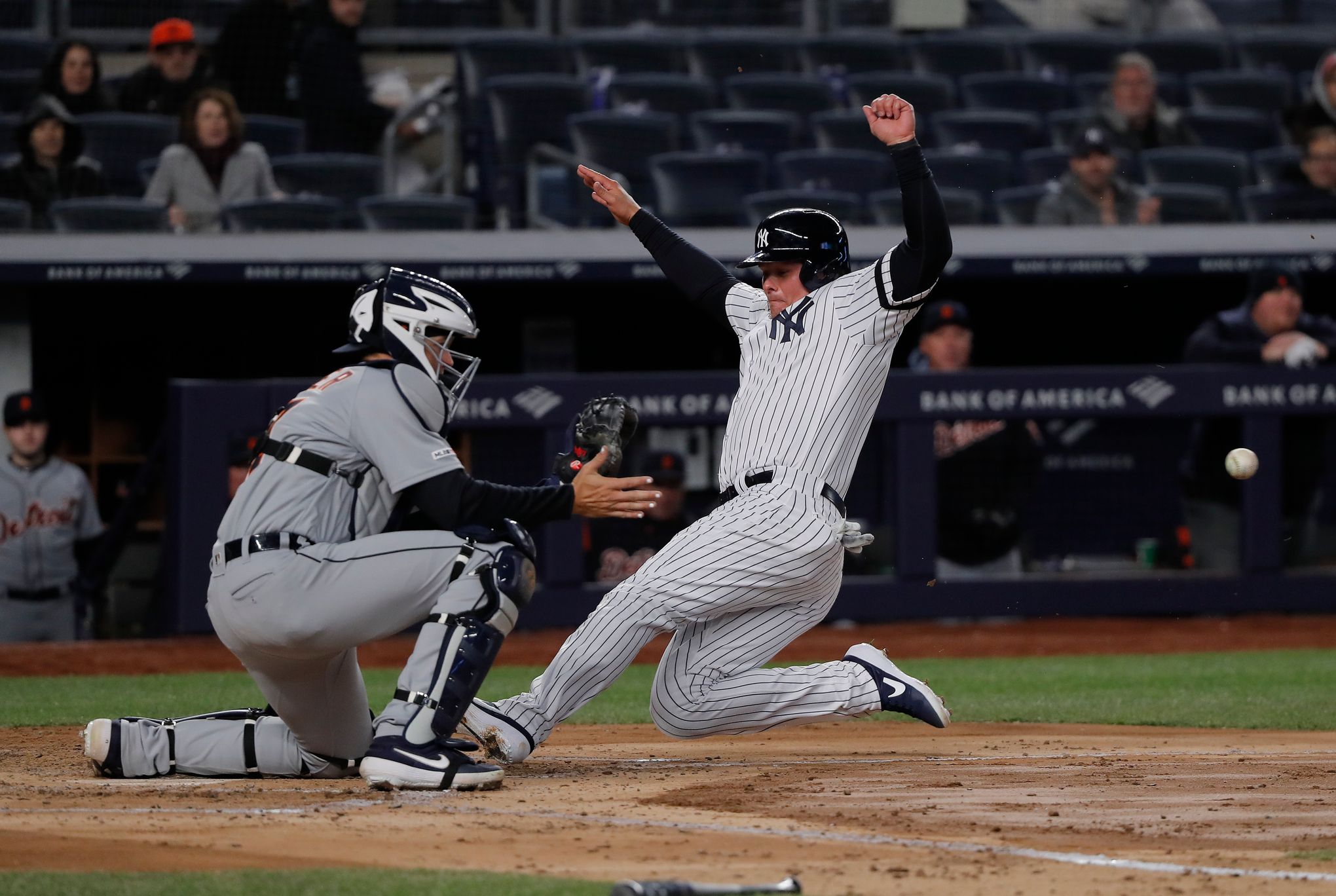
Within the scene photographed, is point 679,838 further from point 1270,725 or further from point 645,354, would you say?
point 645,354

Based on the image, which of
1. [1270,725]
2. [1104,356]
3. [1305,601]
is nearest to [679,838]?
[1270,725]

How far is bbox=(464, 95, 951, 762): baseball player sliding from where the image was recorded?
4566 mm

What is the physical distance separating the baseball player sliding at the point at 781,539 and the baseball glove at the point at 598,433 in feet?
1.00

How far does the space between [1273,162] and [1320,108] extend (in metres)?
0.47

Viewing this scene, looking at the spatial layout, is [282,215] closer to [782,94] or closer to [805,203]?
[805,203]

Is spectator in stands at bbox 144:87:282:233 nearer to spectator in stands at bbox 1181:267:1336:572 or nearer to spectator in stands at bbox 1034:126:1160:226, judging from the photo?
spectator in stands at bbox 1034:126:1160:226

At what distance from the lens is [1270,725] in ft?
19.4

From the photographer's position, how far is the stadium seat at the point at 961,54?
39.6ft

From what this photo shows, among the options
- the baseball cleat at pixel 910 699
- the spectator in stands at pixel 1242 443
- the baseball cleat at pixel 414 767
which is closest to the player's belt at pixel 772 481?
the baseball cleat at pixel 910 699

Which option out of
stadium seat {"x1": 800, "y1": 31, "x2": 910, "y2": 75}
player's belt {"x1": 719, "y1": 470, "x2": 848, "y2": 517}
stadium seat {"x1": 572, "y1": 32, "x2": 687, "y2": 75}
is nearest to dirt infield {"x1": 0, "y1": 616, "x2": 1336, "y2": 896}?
player's belt {"x1": 719, "y1": 470, "x2": 848, "y2": 517}

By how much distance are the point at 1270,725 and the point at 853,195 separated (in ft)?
18.0

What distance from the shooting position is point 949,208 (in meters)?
10.5

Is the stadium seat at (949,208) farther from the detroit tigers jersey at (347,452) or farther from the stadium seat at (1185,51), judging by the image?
the detroit tigers jersey at (347,452)

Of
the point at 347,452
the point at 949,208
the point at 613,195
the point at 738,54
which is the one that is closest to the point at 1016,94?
the point at 949,208
